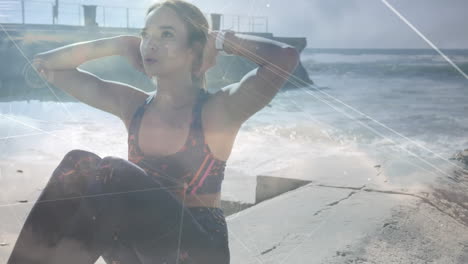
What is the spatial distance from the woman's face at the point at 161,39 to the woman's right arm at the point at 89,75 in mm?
221

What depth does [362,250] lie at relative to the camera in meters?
2.72

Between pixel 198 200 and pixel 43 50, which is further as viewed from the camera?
pixel 43 50

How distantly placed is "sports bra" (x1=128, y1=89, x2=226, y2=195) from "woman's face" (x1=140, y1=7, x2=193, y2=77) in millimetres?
241

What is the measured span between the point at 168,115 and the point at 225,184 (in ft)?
10.6

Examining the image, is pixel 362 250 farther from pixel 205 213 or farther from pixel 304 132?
pixel 304 132

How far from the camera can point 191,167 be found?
5.79 feet

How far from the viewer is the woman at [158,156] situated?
1.50m

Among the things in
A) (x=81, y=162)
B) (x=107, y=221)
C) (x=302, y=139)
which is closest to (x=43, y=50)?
(x=302, y=139)

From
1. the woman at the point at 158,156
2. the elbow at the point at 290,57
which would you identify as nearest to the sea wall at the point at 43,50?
the woman at the point at 158,156

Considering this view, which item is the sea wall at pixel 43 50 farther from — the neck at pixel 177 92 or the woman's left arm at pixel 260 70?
the woman's left arm at pixel 260 70

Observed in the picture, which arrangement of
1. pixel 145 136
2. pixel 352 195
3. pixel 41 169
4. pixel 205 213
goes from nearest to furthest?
pixel 205 213 < pixel 145 136 < pixel 352 195 < pixel 41 169

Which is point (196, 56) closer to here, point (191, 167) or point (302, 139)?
point (191, 167)

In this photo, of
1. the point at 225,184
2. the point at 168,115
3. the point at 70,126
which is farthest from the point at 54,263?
the point at 70,126

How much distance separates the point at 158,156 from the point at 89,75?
606 millimetres
